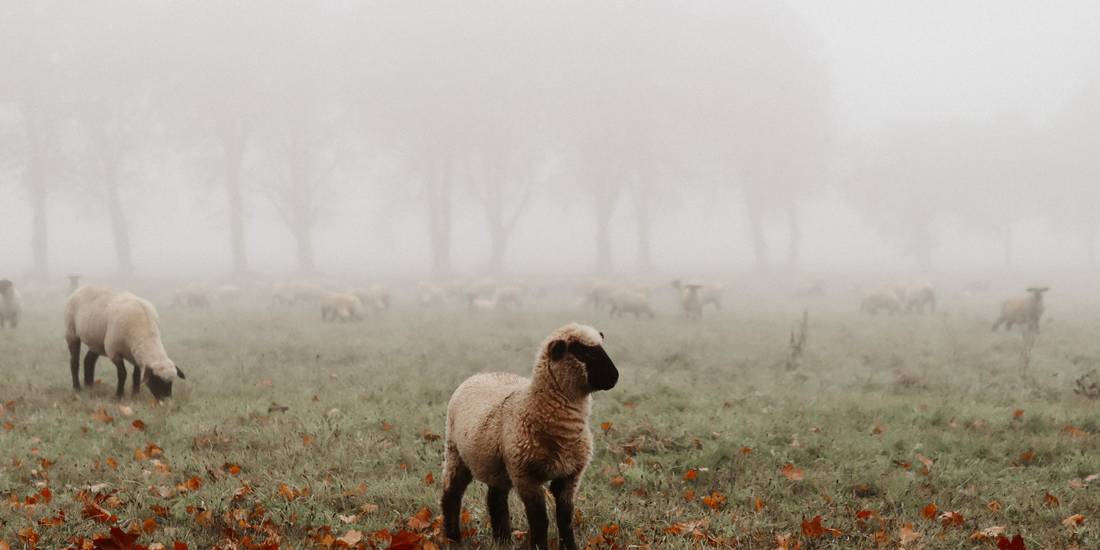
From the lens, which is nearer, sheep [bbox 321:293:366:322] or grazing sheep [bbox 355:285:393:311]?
sheep [bbox 321:293:366:322]

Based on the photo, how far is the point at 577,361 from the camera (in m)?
4.19

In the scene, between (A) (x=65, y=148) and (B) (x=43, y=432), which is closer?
(B) (x=43, y=432)

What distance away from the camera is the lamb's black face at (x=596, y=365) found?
4.04m

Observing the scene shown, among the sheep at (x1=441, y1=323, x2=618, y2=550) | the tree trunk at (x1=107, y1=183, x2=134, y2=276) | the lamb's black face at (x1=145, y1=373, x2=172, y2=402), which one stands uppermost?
the tree trunk at (x1=107, y1=183, x2=134, y2=276)

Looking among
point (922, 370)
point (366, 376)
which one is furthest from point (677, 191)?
point (366, 376)

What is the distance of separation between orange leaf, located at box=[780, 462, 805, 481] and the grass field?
0.9 inches

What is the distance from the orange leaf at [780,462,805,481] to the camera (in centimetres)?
621

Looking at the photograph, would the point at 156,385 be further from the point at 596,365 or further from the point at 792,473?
the point at 792,473

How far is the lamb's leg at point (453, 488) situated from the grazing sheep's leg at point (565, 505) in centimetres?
74

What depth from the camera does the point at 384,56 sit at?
40469 millimetres

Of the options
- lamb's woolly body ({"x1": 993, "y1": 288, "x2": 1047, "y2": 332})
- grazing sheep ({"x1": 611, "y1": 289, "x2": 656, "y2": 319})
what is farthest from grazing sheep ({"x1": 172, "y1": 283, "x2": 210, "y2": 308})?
lamb's woolly body ({"x1": 993, "y1": 288, "x2": 1047, "y2": 332})

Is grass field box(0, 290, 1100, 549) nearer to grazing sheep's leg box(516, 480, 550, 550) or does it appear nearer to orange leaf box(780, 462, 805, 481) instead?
orange leaf box(780, 462, 805, 481)

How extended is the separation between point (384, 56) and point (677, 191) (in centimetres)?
1925

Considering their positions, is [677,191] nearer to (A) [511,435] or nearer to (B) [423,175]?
(B) [423,175]
